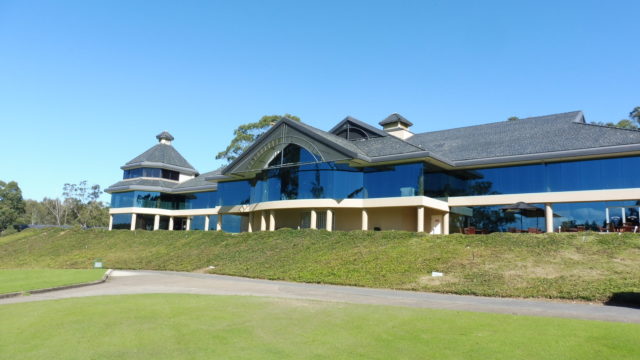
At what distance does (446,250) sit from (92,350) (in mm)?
17029

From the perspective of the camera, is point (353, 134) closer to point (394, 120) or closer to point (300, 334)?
point (394, 120)

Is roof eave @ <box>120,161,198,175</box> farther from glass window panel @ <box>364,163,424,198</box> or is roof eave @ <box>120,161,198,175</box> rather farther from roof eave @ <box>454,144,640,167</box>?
roof eave @ <box>454,144,640,167</box>

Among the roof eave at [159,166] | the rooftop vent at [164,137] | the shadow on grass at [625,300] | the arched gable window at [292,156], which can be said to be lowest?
the shadow on grass at [625,300]

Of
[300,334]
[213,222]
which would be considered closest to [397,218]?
[213,222]

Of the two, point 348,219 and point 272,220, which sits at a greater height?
point 348,219

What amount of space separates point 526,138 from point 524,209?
250 inches

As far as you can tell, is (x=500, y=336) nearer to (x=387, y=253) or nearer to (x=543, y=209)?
(x=387, y=253)

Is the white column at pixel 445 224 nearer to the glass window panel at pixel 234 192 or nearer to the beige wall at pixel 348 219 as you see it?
the beige wall at pixel 348 219

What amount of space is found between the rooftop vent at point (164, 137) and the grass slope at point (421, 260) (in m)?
26.8

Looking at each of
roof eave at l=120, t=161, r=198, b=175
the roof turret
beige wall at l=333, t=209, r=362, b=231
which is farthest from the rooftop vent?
beige wall at l=333, t=209, r=362, b=231

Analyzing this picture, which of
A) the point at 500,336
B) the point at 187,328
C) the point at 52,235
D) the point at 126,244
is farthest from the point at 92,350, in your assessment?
the point at 52,235

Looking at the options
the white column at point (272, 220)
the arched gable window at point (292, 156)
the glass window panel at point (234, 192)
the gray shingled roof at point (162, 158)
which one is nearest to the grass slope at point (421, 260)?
the white column at point (272, 220)

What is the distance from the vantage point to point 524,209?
3053 centimetres

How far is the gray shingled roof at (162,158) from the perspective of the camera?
56537mm
